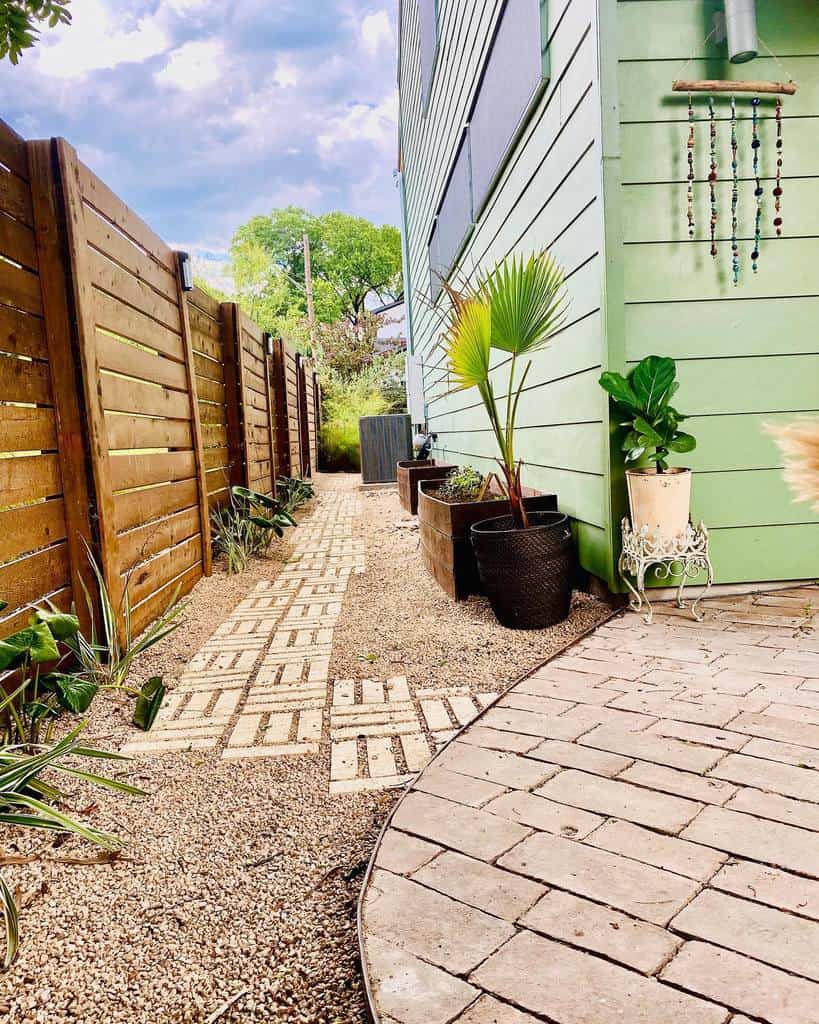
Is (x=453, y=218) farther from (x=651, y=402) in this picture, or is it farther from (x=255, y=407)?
(x=651, y=402)

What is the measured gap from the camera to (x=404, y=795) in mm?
1467

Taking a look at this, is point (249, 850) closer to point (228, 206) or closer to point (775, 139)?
point (775, 139)

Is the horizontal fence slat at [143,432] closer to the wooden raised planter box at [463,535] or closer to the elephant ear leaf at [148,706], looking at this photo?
the elephant ear leaf at [148,706]

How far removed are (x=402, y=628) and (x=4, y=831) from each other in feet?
5.46

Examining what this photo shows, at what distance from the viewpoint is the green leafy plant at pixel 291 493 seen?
718 cm

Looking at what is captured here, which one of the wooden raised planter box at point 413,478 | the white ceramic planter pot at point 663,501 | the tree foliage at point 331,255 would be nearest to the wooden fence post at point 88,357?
the white ceramic planter pot at point 663,501

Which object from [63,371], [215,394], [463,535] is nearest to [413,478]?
[215,394]

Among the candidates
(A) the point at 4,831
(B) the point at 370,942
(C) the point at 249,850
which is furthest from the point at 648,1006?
(A) the point at 4,831

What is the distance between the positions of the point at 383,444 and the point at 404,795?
365 inches

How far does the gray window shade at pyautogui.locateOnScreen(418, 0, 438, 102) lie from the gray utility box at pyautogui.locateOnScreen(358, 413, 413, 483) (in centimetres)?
439

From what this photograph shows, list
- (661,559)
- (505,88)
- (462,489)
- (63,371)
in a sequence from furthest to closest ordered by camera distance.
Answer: (462,489) → (505,88) → (661,559) → (63,371)

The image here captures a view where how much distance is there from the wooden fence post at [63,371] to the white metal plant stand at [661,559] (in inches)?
79.6

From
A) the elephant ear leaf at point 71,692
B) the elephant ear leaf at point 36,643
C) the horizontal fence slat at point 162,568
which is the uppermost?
the elephant ear leaf at point 36,643

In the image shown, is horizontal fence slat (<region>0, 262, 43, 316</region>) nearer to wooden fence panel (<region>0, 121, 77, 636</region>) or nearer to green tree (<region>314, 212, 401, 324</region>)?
wooden fence panel (<region>0, 121, 77, 636</region>)
